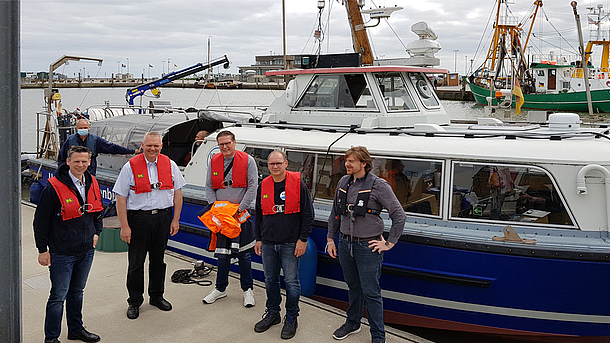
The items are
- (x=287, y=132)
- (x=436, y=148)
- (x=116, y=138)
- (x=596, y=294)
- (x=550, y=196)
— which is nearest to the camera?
(x=596, y=294)

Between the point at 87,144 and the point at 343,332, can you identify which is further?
the point at 87,144

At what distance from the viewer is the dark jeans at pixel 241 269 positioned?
17.7 feet

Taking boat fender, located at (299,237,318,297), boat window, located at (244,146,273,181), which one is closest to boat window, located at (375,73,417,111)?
boat window, located at (244,146,273,181)

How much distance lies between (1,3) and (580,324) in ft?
16.8

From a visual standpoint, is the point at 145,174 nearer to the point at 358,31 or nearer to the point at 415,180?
the point at 415,180

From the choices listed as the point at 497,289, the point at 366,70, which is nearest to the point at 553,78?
the point at 366,70

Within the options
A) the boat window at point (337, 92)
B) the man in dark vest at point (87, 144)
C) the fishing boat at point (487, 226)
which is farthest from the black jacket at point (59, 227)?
the boat window at point (337, 92)

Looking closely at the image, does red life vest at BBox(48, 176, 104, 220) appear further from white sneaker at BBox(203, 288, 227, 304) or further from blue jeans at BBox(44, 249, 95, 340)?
white sneaker at BBox(203, 288, 227, 304)

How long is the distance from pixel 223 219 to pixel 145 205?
0.73m

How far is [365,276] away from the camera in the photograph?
14.5ft

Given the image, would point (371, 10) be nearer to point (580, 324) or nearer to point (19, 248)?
point (580, 324)

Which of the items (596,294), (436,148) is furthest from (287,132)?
(596,294)

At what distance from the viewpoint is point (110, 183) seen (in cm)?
879

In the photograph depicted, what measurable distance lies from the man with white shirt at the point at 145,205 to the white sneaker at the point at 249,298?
91 centimetres
